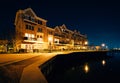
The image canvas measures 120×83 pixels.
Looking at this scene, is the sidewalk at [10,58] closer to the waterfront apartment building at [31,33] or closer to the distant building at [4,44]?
the waterfront apartment building at [31,33]

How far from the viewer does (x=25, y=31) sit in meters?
35.6

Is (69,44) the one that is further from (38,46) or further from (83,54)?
(38,46)

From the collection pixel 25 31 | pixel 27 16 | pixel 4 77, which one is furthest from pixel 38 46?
pixel 4 77

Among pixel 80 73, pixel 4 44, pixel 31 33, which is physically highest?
pixel 31 33

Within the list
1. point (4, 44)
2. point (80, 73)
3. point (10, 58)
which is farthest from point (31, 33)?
point (80, 73)

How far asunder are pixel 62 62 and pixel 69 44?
30.3 meters

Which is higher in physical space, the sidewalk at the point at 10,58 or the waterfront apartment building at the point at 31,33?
the waterfront apartment building at the point at 31,33

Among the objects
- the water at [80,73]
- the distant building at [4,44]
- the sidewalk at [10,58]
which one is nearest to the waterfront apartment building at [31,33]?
the distant building at [4,44]

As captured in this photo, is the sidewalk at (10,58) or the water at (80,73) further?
the water at (80,73)

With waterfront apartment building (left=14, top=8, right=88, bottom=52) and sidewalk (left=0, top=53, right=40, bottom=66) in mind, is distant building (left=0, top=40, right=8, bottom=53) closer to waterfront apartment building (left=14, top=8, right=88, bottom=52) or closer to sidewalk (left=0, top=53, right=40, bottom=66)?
waterfront apartment building (left=14, top=8, right=88, bottom=52)

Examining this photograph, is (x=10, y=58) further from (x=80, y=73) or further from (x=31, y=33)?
(x=31, y=33)

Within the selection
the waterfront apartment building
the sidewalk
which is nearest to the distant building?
the waterfront apartment building

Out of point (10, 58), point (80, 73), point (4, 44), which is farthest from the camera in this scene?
point (4, 44)

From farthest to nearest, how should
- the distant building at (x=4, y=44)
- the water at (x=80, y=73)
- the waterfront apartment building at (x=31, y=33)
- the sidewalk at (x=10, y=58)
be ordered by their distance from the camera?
the waterfront apartment building at (x=31, y=33) < the distant building at (x=4, y=44) < the water at (x=80, y=73) < the sidewalk at (x=10, y=58)
